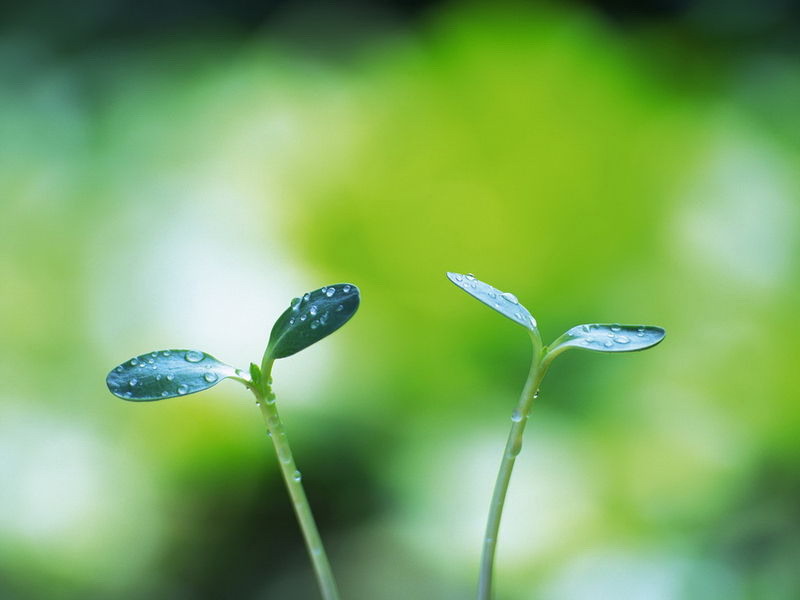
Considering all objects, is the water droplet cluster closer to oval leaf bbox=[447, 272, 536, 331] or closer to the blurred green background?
oval leaf bbox=[447, 272, 536, 331]

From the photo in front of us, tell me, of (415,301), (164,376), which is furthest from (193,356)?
(415,301)

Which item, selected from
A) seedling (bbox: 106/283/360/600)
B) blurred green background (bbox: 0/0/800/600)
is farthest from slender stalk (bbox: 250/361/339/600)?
blurred green background (bbox: 0/0/800/600)

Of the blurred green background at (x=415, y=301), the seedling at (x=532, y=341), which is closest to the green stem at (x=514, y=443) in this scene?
the seedling at (x=532, y=341)

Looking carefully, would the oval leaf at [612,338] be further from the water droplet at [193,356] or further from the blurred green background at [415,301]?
the blurred green background at [415,301]

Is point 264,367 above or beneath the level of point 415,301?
A: beneath

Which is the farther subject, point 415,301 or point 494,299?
point 415,301

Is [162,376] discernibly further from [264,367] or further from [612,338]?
[612,338]
